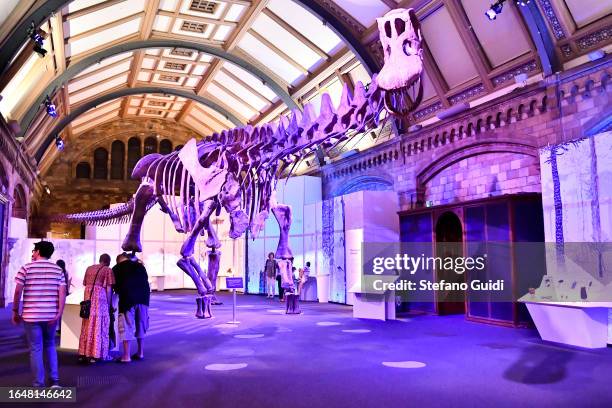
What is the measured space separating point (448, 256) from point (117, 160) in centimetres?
1859

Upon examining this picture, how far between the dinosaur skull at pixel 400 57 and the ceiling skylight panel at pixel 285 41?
9.91m

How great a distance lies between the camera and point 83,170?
23.5 m

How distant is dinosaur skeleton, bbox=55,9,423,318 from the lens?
202 inches

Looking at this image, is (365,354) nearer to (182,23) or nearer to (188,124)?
(182,23)

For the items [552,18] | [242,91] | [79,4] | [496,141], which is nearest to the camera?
[552,18]

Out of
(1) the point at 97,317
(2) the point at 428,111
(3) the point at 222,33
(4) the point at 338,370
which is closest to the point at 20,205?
(3) the point at 222,33

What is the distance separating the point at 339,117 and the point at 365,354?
9.93 feet

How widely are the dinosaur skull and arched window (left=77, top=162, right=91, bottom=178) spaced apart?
21.7 metres

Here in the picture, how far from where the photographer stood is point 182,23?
14898 mm

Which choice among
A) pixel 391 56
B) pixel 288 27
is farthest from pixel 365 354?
pixel 288 27

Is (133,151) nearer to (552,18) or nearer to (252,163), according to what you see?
(252,163)

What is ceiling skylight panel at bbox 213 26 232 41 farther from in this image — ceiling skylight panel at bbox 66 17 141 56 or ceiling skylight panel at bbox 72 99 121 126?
ceiling skylight panel at bbox 72 99 121 126

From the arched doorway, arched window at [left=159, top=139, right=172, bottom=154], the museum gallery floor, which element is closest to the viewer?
the museum gallery floor

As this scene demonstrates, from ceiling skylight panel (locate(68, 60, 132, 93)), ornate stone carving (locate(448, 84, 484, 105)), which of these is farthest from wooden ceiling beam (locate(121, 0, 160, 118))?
ornate stone carving (locate(448, 84, 484, 105))
